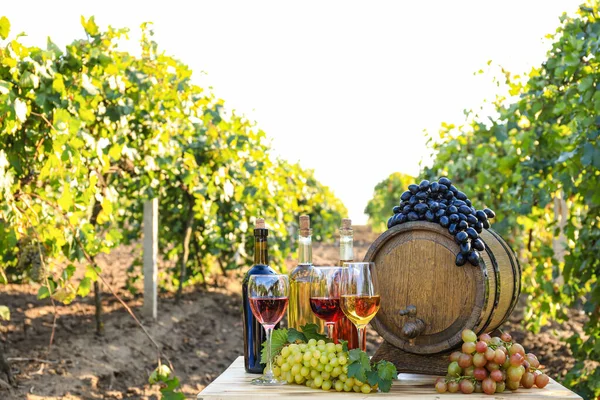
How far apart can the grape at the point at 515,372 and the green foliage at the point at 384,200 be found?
14.8m

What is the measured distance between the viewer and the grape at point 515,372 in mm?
2135

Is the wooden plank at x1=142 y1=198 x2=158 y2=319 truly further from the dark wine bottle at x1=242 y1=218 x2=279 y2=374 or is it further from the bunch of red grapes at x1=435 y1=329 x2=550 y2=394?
the bunch of red grapes at x1=435 y1=329 x2=550 y2=394

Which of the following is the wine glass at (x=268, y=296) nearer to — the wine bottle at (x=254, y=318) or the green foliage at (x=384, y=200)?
the wine bottle at (x=254, y=318)

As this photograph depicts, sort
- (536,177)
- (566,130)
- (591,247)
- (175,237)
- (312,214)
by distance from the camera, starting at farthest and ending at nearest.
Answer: (312,214) < (175,237) < (566,130) < (536,177) < (591,247)

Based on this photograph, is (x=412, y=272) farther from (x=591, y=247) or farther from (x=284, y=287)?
(x=591, y=247)

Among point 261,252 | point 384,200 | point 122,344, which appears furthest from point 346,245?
point 384,200

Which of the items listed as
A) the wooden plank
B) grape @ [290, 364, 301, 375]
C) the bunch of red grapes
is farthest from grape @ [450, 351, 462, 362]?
the wooden plank

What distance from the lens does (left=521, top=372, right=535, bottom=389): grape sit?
2.20 m

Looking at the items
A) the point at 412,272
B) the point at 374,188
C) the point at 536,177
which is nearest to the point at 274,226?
the point at 536,177

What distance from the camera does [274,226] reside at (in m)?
7.24

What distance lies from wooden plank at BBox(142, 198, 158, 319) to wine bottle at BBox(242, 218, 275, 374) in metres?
4.54

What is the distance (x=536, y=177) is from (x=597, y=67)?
108 centimetres

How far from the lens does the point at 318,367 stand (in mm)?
2162

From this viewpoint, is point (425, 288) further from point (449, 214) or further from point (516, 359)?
point (516, 359)
